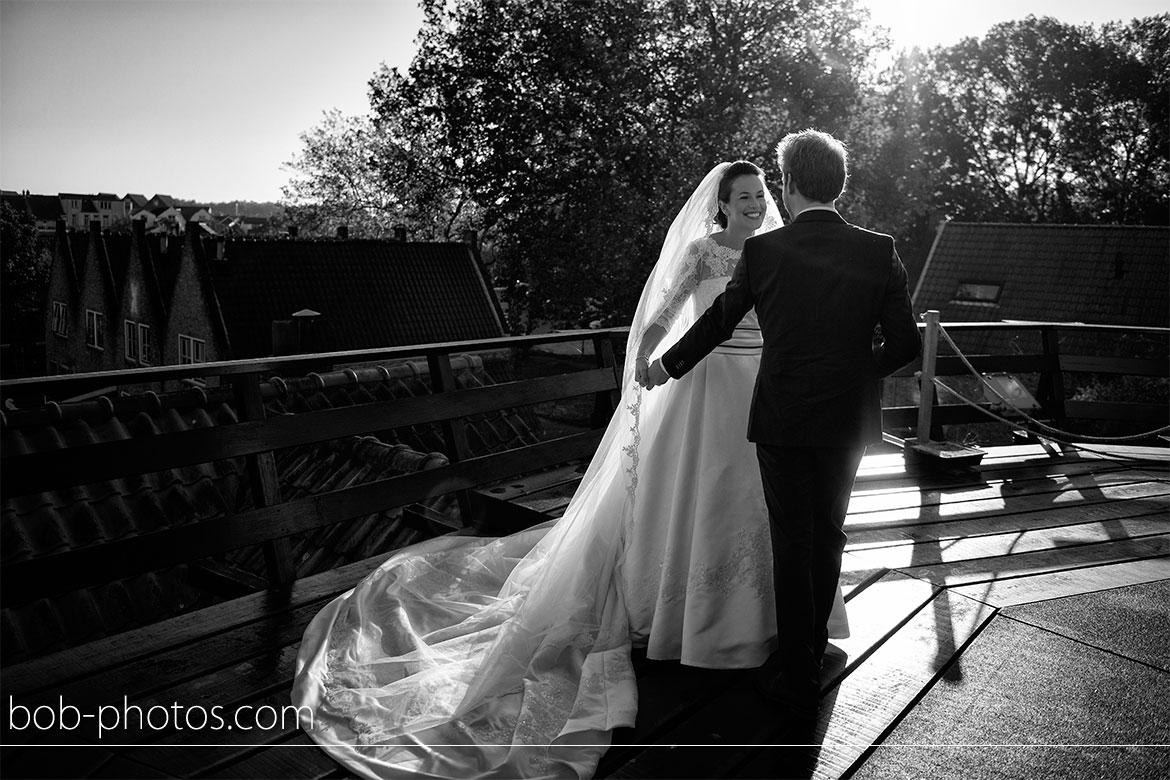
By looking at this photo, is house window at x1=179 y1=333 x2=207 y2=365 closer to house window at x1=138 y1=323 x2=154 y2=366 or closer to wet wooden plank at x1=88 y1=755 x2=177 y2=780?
house window at x1=138 y1=323 x2=154 y2=366

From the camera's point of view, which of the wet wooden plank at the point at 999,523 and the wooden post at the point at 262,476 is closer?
the wooden post at the point at 262,476

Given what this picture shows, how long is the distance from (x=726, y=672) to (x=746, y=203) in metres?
1.64

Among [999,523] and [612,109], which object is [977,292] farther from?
[999,523]

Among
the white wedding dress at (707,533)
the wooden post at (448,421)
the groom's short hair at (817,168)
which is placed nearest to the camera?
the groom's short hair at (817,168)

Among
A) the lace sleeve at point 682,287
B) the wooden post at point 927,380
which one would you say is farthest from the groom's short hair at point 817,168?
the wooden post at point 927,380

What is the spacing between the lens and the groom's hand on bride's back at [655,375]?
9.66 ft

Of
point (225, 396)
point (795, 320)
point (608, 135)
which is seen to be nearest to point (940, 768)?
point (795, 320)

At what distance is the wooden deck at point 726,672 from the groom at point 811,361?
9.1 inches

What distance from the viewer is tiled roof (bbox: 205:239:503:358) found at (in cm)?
2577

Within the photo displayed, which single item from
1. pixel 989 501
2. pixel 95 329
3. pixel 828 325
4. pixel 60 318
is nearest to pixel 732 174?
pixel 828 325

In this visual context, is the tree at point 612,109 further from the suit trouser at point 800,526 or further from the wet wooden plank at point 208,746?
the wet wooden plank at point 208,746

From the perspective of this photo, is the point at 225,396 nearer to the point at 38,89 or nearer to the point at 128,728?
the point at 38,89

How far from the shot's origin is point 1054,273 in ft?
84.7

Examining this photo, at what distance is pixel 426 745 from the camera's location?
7.89 ft
